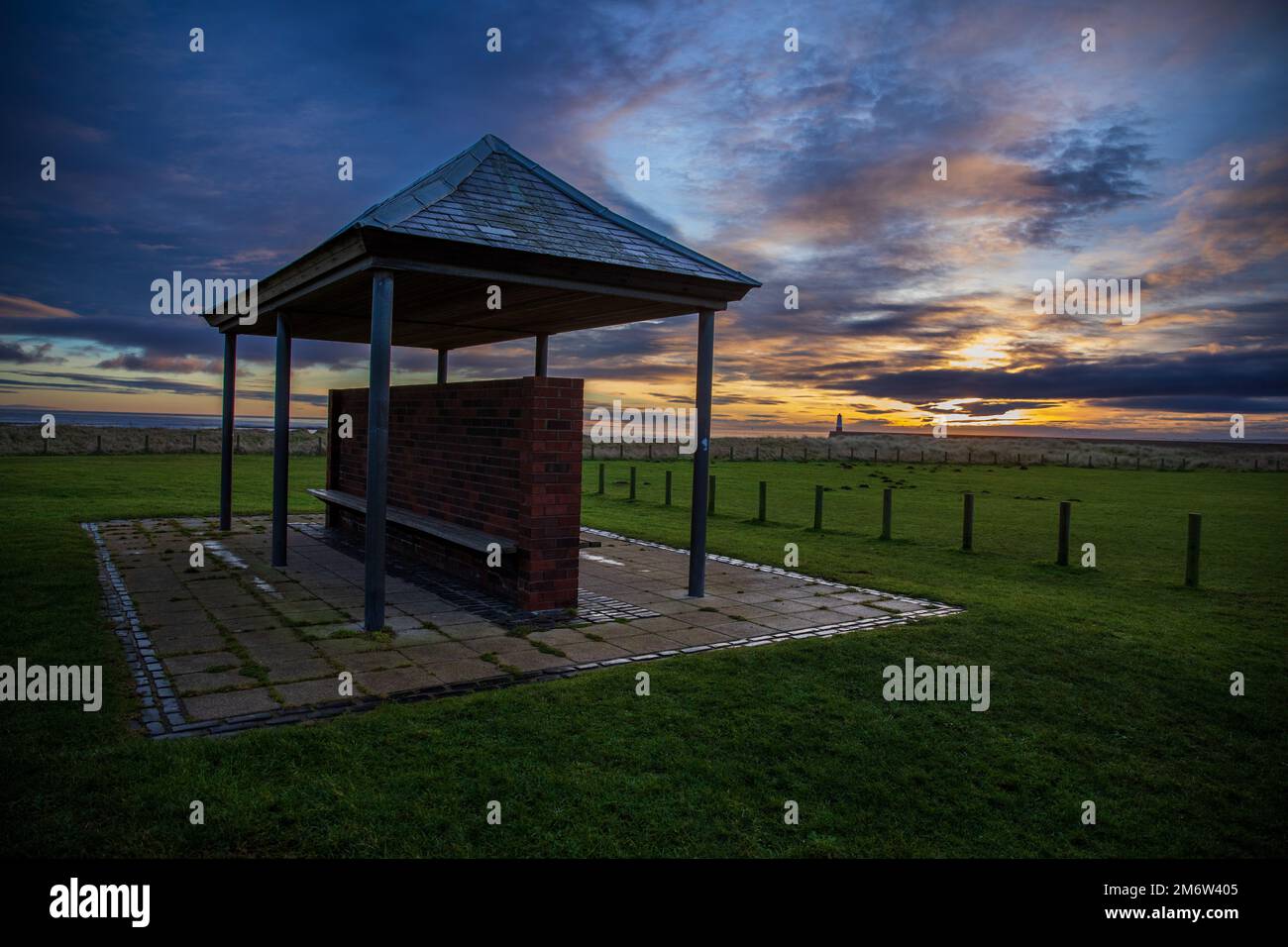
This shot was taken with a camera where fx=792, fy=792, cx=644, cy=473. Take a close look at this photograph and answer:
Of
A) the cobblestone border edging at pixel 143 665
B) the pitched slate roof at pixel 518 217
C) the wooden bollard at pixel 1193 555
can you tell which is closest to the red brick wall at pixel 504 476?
the pitched slate roof at pixel 518 217

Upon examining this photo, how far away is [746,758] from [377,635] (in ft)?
11.7

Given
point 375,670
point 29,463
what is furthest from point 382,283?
point 29,463

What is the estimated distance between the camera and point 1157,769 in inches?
170

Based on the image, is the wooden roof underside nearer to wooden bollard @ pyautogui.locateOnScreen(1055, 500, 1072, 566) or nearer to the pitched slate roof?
the pitched slate roof

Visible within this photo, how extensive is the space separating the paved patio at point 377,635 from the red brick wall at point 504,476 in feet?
1.17

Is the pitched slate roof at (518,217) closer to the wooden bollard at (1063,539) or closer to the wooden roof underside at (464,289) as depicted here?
the wooden roof underside at (464,289)

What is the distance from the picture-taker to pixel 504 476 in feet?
26.7

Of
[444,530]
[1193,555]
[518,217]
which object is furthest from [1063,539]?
[518,217]

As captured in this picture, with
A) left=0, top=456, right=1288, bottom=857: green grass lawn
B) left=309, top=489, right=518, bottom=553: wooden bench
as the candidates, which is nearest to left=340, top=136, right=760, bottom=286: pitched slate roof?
left=309, top=489, right=518, bottom=553: wooden bench

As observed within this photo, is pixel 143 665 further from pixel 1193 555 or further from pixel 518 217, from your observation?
pixel 1193 555

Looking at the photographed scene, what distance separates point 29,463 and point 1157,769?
29861 millimetres
